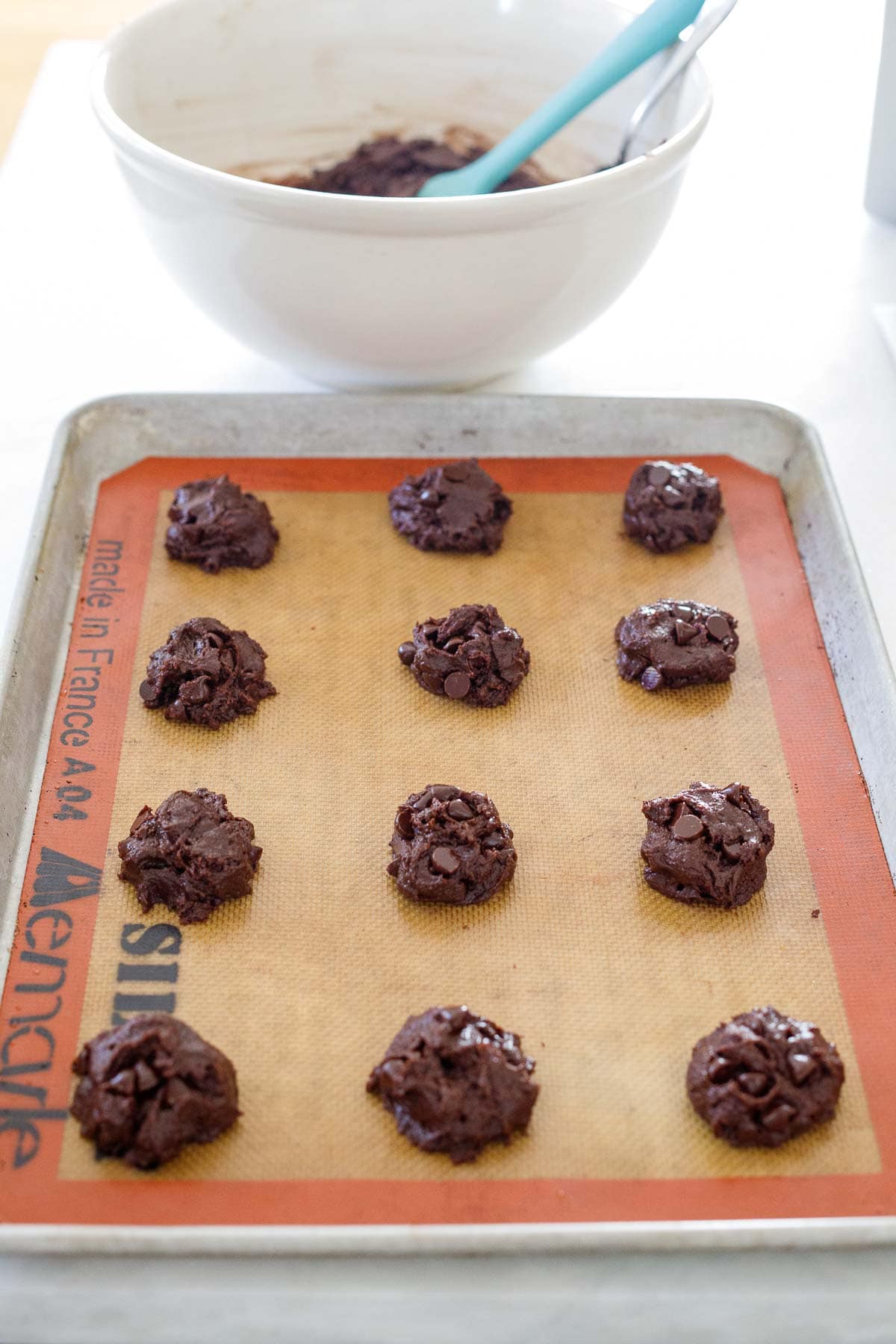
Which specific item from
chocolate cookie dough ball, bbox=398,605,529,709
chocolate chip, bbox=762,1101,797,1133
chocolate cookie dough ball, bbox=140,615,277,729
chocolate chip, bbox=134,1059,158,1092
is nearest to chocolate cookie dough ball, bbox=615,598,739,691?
chocolate cookie dough ball, bbox=398,605,529,709

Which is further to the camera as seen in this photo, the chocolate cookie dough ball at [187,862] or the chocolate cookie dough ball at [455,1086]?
the chocolate cookie dough ball at [187,862]

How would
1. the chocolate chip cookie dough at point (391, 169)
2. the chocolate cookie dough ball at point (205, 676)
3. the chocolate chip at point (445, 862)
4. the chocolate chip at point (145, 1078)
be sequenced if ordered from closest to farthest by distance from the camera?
the chocolate chip at point (145, 1078) < the chocolate chip at point (445, 862) < the chocolate cookie dough ball at point (205, 676) < the chocolate chip cookie dough at point (391, 169)

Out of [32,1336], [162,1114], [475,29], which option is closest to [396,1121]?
[162,1114]

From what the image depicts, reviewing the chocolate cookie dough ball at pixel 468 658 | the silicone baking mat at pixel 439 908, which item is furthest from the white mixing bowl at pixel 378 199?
the chocolate cookie dough ball at pixel 468 658

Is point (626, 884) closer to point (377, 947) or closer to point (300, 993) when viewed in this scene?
point (377, 947)

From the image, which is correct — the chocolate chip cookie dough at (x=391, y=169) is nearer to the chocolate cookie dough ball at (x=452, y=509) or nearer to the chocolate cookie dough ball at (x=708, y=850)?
the chocolate cookie dough ball at (x=452, y=509)

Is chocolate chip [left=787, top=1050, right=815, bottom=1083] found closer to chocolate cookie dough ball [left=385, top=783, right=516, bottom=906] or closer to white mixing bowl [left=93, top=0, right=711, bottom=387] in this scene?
chocolate cookie dough ball [left=385, top=783, right=516, bottom=906]
